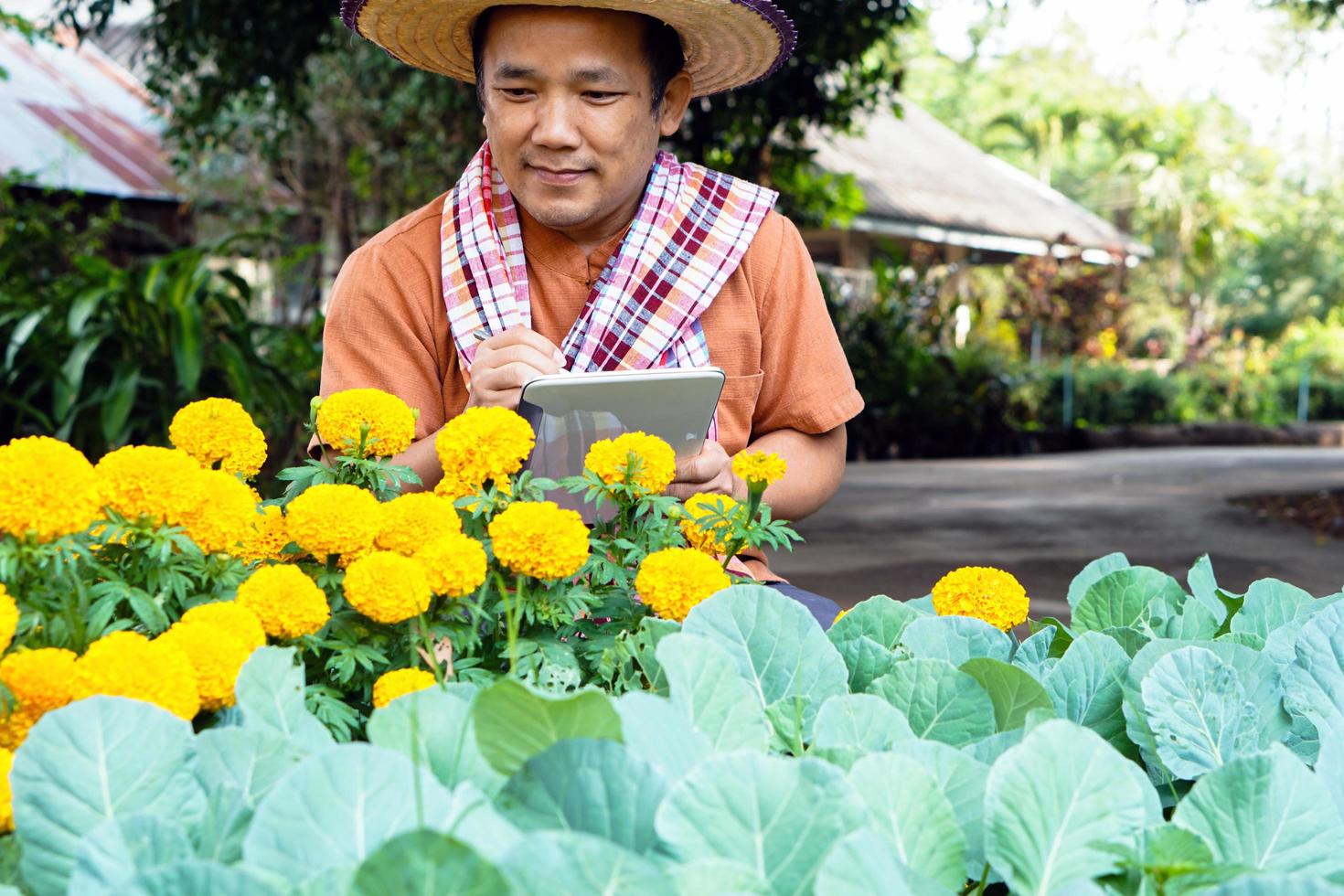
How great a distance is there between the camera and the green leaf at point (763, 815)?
0.74 meters

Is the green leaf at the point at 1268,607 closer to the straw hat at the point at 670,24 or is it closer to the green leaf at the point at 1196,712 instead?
the green leaf at the point at 1196,712

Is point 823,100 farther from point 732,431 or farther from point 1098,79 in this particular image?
point 1098,79

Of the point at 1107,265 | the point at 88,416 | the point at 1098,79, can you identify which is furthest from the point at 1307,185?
the point at 88,416

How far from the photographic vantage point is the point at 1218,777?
0.86 meters

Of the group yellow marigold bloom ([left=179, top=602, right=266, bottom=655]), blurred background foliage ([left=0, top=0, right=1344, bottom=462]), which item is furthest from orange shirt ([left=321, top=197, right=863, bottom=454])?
blurred background foliage ([left=0, top=0, right=1344, bottom=462])

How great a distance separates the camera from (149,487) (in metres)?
0.92

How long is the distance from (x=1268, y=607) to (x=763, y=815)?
0.82 m

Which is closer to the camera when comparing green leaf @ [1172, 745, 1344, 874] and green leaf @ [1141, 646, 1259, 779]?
green leaf @ [1172, 745, 1344, 874]

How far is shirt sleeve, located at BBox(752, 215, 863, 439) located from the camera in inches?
82.2

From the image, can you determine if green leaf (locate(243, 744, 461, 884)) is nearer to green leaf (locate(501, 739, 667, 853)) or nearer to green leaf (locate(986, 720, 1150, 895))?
green leaf (locate(501, 739, 667, 853))

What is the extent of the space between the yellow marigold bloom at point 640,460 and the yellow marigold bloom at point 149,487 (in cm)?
33

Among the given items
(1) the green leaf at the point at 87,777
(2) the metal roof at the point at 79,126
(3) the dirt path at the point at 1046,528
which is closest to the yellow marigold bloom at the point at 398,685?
(1) the green leaf at the point at 87,777

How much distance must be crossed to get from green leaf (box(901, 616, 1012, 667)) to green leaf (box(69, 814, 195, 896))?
0.65 meters

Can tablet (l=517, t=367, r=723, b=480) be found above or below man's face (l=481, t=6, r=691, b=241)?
below
